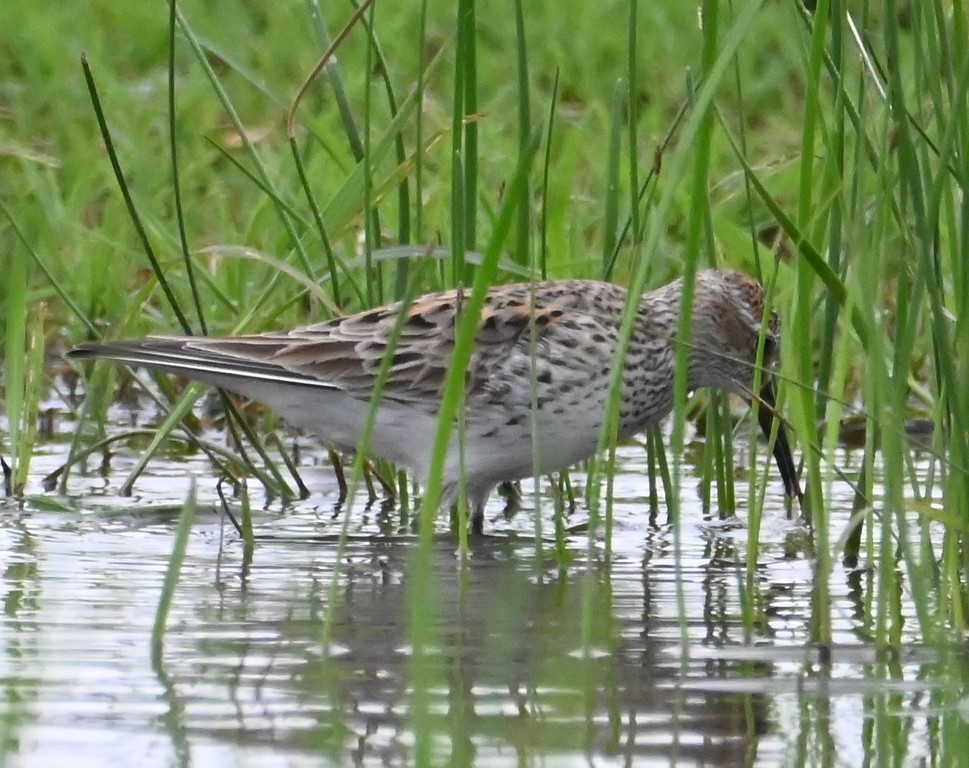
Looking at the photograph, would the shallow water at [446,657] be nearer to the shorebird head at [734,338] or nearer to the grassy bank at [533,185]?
the grassy bank at [533,185]

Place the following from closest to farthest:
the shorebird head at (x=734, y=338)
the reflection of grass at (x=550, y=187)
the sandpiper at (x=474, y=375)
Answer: the reflection of grass at (x=550, y=187), the sandpiper at (x=474, y=375), the shorebird head at (x=734, y=338)

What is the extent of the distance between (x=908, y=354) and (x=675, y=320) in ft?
7.78

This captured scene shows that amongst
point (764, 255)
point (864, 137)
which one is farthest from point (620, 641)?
point (764, 255)

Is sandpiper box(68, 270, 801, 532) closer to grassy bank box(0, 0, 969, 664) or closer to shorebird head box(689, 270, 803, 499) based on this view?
shorebird head box(689, 270, 803, 499)

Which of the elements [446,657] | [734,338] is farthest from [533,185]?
[446,657]

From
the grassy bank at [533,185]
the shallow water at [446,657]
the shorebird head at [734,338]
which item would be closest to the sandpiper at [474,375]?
the shorebird head at [734,338]

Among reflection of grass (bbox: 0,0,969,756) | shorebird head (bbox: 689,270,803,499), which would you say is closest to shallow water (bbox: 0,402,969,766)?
reflection of grass (bbox: 0,0,969,756)

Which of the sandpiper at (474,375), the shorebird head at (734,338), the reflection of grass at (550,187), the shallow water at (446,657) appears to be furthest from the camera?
the shorebird head at (734,338)

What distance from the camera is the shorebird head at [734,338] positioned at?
19.4 feet

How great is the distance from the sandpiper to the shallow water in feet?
0.86

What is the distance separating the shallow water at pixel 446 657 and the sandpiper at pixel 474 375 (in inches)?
10.3

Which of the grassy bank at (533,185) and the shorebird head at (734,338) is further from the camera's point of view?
the shorebird head at (734,338)

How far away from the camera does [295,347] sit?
18.7 ft

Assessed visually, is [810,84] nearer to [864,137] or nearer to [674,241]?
[864,137]
